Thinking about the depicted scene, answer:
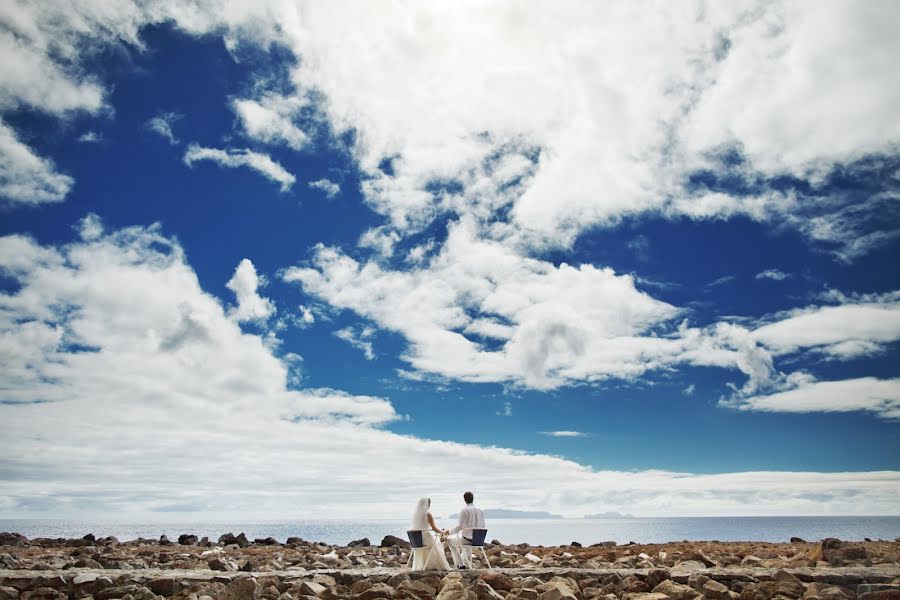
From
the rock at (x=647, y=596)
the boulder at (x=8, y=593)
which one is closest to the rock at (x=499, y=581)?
the rock at (x=647, y=596)

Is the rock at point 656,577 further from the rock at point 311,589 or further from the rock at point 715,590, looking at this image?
the rock at point 311,589

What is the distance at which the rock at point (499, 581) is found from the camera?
13062mm

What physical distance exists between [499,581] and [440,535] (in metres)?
2.23

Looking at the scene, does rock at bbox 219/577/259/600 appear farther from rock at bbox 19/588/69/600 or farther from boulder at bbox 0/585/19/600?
boulder at bbox 0/585/19/600

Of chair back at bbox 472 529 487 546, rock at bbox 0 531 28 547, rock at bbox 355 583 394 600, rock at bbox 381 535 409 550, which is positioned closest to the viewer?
rock at bbox 355 583 394 600

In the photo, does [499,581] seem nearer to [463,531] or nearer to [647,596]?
[463,531]

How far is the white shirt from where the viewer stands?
15406mm

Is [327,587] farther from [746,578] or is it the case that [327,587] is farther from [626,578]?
[746,578]

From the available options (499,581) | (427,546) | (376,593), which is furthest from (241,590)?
(499,581)

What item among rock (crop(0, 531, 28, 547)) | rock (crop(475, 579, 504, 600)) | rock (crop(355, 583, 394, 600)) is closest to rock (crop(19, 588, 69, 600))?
rock (crop(355, 583, 394, 600))

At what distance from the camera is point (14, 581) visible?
1315 centimetres

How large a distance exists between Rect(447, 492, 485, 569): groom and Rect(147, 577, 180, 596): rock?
577 cm

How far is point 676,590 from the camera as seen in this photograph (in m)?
11.9

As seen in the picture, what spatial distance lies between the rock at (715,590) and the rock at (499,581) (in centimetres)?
357
